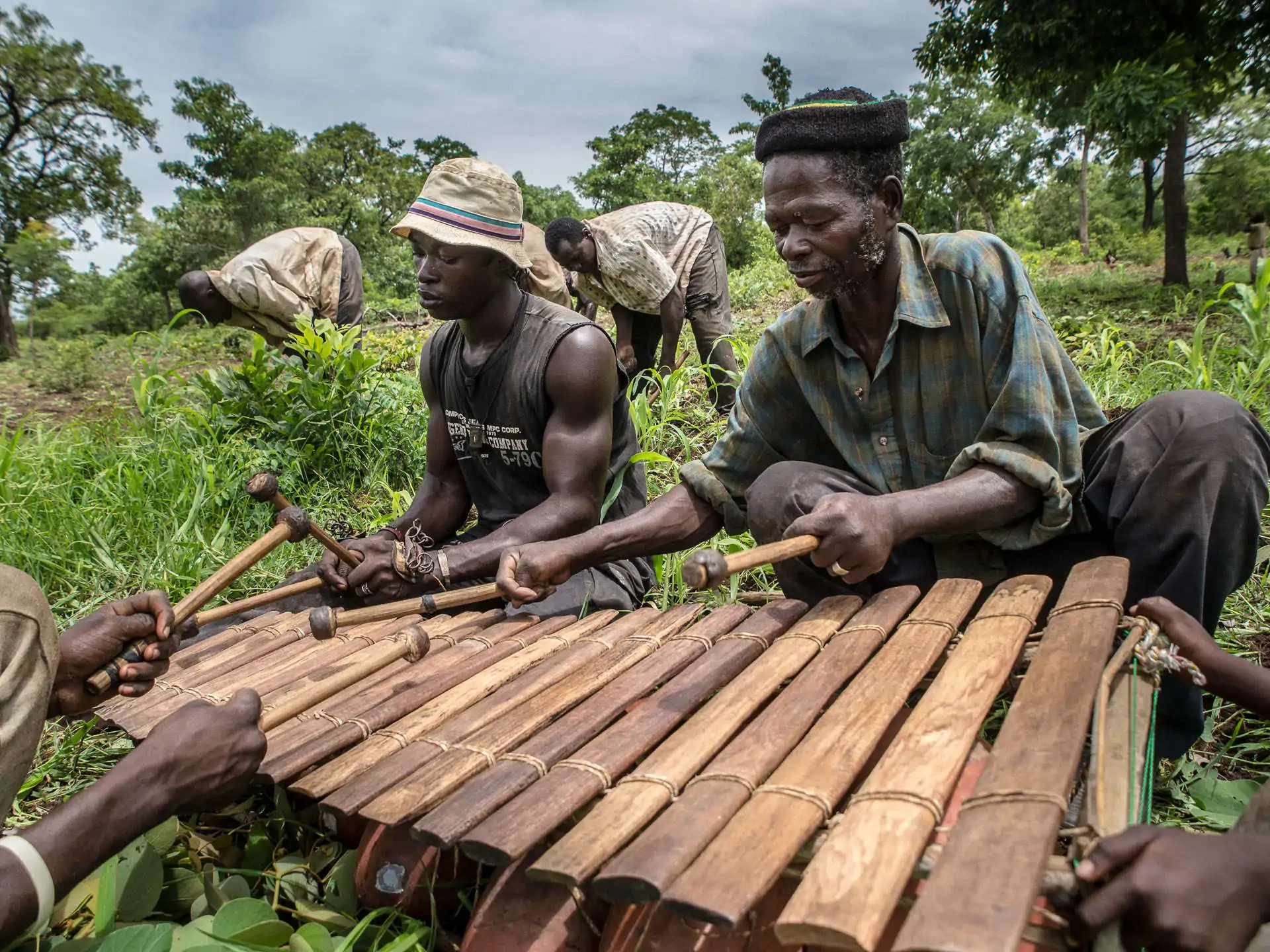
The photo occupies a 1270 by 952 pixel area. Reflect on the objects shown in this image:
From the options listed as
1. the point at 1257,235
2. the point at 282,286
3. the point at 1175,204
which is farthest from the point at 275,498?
the point at 1175,204

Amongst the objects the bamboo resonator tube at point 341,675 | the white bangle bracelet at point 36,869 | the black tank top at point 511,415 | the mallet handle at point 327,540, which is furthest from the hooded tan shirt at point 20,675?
the black tank top at point 511,415

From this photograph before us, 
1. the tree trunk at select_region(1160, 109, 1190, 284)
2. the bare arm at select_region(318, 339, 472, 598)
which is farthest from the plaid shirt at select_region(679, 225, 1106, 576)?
the tree trunk at select_region(1160, 109, 1190, 284)

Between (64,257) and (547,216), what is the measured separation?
1144 cm

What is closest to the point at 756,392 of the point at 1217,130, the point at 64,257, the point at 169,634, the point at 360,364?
the point at 169,634

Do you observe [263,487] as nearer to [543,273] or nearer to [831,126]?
[831,126]

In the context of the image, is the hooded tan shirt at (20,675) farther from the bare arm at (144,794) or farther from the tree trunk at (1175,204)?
Answer: the tree trunk at (1175,204)

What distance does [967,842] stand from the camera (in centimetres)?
96

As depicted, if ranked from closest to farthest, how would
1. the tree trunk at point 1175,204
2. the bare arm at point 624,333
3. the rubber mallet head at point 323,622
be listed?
the rubber mallet head at point 323,622
the bare arm at point 624,333
the tree trunk at point 1175,204

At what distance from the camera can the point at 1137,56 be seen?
755 cm

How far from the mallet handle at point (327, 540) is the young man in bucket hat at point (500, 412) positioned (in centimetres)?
3

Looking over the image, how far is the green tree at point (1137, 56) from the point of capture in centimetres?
699

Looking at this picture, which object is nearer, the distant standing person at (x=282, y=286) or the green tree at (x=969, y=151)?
the distant standing person at (x=282, y=286)

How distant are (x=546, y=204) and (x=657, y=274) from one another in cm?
2114

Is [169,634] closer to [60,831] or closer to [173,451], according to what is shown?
[60,831]
